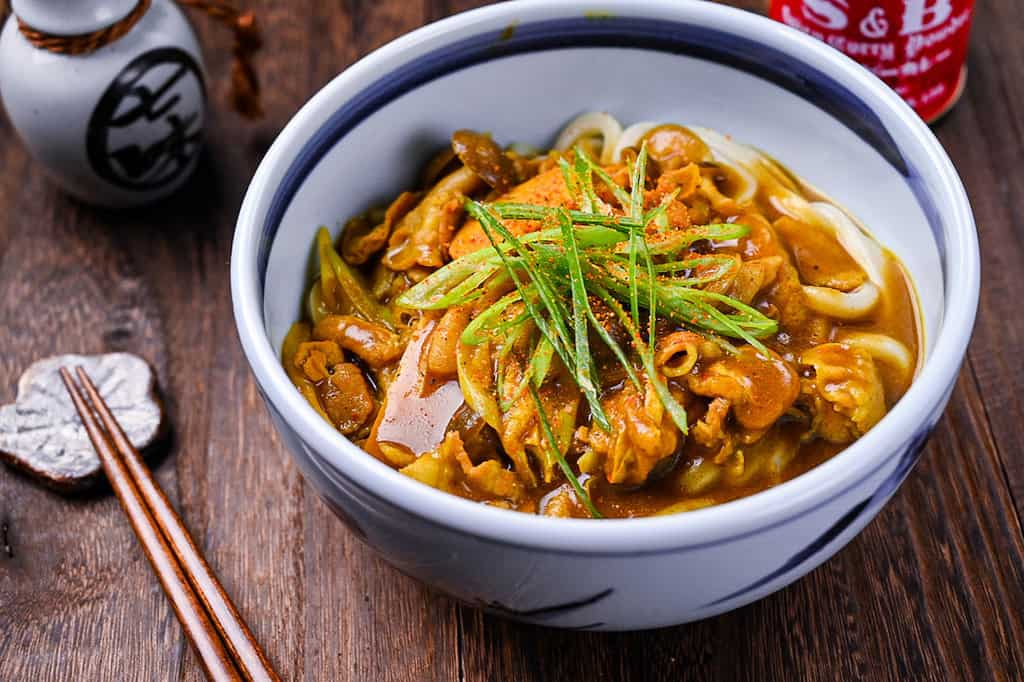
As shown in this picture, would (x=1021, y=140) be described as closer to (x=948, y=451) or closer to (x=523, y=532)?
(x=948, y=451)

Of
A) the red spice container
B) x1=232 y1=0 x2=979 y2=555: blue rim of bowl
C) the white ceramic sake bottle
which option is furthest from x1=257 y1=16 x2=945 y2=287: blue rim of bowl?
the white ceramic sake bottle

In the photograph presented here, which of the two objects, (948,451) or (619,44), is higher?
(619,44)

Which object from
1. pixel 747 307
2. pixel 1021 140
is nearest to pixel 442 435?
pixel 747 307

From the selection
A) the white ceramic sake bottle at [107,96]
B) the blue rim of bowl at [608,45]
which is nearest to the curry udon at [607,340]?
the blue rim of bowl at [608,45]

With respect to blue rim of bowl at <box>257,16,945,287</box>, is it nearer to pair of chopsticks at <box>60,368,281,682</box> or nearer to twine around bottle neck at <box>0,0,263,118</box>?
pair of chopsticks at <box>60,368,281,682</box>

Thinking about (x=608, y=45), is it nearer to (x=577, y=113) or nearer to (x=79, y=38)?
(x=577, y=113)
